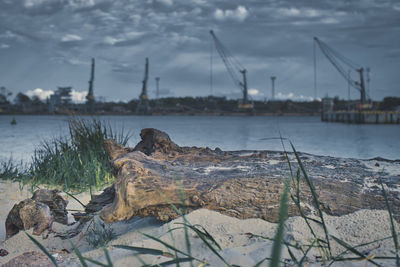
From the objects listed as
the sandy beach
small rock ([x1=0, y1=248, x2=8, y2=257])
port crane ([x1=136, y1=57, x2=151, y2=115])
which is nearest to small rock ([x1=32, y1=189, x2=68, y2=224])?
small rock ([x1=0, y1=248, x2=8, y2=257])

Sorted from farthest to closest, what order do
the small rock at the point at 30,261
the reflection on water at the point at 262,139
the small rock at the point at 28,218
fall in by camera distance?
the reflection on water at the point at 262,139 < the small rock at the point at 28,218 < the small rock at the point at 30,261

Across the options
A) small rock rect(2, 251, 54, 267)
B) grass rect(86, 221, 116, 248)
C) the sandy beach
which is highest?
the sandy beach

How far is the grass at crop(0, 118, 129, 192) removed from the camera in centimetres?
521

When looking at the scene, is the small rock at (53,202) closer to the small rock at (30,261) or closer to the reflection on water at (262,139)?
the small rock at (30,261)

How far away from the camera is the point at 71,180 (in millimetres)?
5383

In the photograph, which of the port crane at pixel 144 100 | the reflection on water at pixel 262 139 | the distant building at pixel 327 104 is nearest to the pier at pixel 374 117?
the reflection on water at pixel 262 139

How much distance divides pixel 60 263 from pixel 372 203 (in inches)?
80.2

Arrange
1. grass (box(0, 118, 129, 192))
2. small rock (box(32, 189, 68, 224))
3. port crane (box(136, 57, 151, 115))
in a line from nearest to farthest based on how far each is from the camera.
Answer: small rock (box(32, 189, 68, 224))
grass (box(0, 118, 129, 192))
port crane (box(136, 57, 151, 115))

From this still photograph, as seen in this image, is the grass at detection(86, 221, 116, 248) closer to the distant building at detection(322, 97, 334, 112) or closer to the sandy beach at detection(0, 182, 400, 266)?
the sandy beach at detection(0, 182, 400, 266)

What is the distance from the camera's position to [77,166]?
18.4 ft

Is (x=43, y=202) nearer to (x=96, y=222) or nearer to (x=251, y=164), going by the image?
(x=96, y=222)

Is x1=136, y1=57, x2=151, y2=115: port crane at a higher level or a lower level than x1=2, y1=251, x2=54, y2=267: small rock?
higher

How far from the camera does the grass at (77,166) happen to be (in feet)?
17.1

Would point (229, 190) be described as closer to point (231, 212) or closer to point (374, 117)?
point (231, 212)
